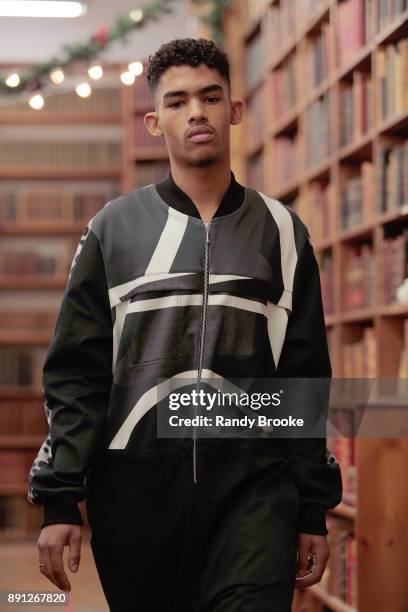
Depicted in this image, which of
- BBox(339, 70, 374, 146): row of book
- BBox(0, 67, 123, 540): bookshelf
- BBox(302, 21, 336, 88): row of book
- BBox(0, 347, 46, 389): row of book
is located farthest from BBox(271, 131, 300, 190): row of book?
BBox(0, 347, 46, 389): row of book

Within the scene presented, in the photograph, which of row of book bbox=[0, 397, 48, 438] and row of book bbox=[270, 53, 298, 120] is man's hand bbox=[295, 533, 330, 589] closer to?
row of book bbox=[270, 53, 298, 120]

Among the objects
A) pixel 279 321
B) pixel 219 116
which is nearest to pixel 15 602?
pixel 279 321

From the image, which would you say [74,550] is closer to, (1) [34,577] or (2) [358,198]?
(2) [358,198]

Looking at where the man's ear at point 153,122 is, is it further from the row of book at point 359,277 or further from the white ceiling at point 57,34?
the white ceiling at point 57,34

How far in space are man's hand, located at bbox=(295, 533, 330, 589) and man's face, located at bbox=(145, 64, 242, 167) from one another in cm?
57

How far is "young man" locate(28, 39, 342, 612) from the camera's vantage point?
1.55 metres

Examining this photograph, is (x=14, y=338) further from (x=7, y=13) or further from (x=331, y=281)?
(x=331, y=281)

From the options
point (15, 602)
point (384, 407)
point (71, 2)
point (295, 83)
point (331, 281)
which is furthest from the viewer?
point (71, 2)

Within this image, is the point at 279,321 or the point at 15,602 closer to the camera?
the point at 279,321

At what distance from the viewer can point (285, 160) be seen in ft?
17.4

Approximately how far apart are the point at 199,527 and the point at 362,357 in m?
2.60

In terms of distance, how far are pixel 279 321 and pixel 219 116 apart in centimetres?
31

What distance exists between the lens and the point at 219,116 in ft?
5.37

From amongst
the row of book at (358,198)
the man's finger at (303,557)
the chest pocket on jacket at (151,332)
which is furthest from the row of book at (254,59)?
the man's finger at (303,557)
